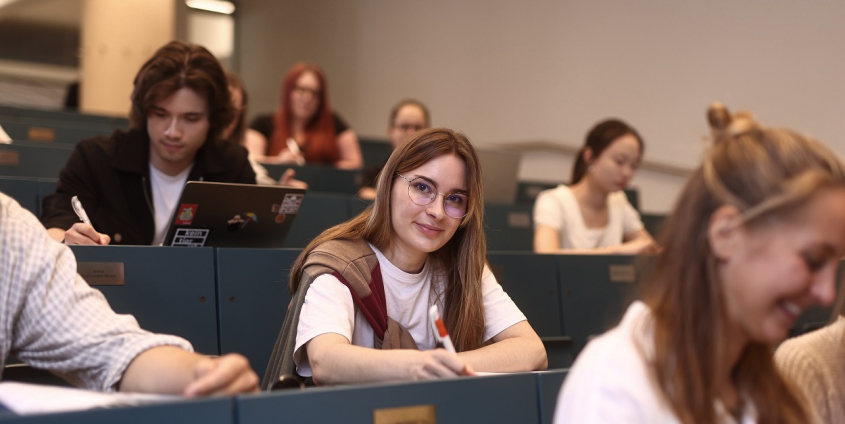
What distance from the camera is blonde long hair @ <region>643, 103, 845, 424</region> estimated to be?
1.02 meters

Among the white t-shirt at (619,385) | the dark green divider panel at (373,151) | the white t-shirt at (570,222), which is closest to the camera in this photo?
the white t-shirt at (619,385)

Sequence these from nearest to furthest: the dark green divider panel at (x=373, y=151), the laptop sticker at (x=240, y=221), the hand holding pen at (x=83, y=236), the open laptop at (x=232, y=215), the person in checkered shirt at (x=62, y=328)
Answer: the person in checkered shirt at (x=62, y=328) → the hand holding pen at (x=83, y=236) → the open laptop at (x=232, y=215) → the laptop sticker at (x=240, y=221) → the dark green divider panel at (x=373, y=151)

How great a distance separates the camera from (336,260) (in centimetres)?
182

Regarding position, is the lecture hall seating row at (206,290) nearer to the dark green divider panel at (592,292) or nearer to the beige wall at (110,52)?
the dark green divider panel at (592,292)

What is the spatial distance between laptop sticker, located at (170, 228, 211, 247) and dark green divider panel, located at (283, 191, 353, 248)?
30.0 inches

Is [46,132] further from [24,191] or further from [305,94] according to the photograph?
[24,191]

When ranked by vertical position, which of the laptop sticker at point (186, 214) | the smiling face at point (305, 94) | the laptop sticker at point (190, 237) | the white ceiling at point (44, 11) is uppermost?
the white ceiling at point (44, 11)

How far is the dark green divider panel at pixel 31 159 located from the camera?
325 cm

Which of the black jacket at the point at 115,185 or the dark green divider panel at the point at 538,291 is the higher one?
the black jacket at the point at 115,185

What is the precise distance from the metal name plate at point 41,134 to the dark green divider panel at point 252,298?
92.0 inches

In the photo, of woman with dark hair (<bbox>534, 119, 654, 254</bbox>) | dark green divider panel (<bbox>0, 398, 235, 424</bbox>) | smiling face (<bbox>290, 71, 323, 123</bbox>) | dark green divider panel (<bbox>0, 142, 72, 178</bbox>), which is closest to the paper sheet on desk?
dark green divider panel (<bbox>0, 398, 235, 424</bbox>)

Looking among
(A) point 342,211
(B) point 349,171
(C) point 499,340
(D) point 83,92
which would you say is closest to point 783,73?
(B) point 349,171

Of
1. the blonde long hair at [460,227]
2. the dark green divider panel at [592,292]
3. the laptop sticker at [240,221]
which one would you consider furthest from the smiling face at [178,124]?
the dark green divider panel at [592,292]

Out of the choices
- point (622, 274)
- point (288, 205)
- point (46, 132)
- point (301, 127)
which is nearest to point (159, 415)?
point (288, 205)
